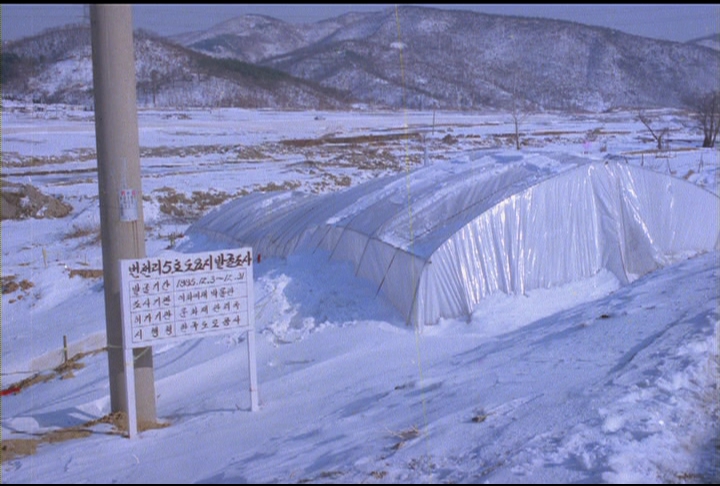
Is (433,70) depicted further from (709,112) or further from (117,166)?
(117,166)

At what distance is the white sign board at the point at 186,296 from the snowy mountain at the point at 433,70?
6.20 metres

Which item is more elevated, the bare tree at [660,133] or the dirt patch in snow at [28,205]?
the bare tree at [660,133]

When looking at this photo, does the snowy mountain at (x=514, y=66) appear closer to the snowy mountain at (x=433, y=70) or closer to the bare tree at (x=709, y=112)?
the snowy mountain at (x=433, y=70)

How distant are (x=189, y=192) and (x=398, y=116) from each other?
164 feet

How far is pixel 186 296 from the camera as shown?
7160 mm

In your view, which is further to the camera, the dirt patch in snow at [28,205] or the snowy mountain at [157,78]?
the snowy mountain at [157,78]

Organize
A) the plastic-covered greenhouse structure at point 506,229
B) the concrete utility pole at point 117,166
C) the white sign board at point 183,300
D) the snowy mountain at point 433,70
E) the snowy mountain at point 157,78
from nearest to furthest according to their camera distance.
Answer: the white sign board at point 183,300
the concrete utility pole at point 117,166
the plastic-covered greenhouse structure at point 506,229
the snowy mountain at point 433,70
the snowy mountain at point 157,78

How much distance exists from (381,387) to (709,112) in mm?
37051

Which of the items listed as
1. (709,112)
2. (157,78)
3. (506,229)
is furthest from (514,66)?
(506,229)

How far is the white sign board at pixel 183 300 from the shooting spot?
6.96 m

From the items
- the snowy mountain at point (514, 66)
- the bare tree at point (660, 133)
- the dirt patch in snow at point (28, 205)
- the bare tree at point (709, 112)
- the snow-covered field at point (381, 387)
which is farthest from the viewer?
the snowy mountain at point (514, 66)

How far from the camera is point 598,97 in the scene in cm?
4059

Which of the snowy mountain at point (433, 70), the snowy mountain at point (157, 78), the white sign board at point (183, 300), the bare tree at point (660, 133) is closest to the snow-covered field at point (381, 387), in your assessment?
the white sign board at point (183, 300)

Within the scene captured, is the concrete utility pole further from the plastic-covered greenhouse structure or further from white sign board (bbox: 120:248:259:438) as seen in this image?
the plastic-covered greenhouse structure
